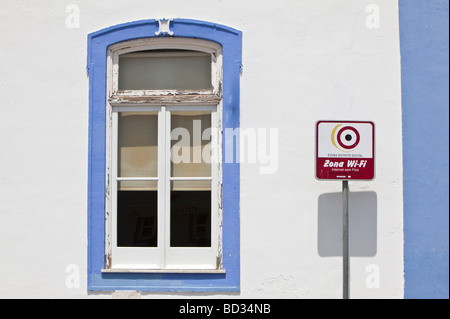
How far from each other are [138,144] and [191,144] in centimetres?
51

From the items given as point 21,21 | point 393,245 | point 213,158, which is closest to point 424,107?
point 393,245

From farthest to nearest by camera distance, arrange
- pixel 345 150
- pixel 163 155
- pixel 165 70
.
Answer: pixel 165 70
pixel 163 155
pixel 345 150

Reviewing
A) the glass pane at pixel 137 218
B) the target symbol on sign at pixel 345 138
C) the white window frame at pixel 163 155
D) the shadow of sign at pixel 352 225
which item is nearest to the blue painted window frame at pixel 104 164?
the white window frame at pixel 163 155

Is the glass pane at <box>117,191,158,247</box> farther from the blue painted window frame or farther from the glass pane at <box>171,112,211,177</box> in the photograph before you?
the glass pane at <box>171,112,211,177</box>

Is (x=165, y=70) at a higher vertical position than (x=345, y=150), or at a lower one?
higher

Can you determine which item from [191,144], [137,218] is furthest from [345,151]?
[137,218]

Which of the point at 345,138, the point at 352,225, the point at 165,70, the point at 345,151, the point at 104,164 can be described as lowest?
the point at 352,225

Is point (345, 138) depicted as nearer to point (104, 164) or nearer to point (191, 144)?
point (191, 144)

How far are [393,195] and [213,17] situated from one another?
2.31 metres

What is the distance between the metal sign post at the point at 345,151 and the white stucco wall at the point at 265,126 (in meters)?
0.46

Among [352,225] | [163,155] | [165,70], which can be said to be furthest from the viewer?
[165,70]

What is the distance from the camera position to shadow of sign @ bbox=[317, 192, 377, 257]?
187 inches

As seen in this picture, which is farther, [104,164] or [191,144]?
[191,144]

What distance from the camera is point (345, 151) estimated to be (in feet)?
14.1
